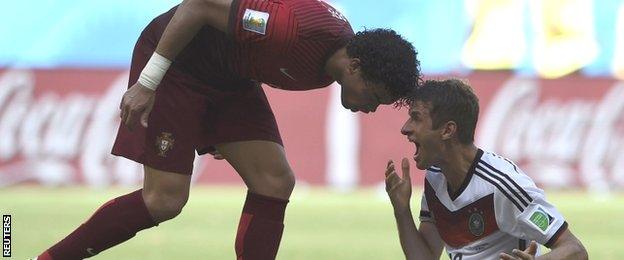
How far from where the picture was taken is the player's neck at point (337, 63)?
5.63 meters

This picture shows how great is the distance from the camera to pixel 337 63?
566 cm

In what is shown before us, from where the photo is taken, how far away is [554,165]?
18156mm

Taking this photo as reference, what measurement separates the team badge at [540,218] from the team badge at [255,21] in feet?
4.55

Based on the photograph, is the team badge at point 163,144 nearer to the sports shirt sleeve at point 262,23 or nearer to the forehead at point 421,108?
the sports shirt sleeve at point 262,23

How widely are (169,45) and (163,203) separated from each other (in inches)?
30.2

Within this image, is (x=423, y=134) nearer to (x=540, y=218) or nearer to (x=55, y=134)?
(x=540, y=218)

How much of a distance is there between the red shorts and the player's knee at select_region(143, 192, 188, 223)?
125 mm

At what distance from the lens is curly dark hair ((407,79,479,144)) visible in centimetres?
556

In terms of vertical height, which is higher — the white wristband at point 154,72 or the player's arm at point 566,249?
the white wristband at point 154,72

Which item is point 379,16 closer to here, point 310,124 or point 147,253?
point 310,124

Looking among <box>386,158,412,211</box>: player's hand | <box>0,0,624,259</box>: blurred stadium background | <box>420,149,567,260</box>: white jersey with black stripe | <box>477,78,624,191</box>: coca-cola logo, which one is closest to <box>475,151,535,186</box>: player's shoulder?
<box>420,149,567,260</box>: white jersey with black stripe

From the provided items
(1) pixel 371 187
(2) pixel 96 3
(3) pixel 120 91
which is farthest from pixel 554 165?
(2) pixel 96 3

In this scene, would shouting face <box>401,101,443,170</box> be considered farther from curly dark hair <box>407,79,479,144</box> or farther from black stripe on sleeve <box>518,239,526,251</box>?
black stripe on sleeve <box>518,239,526,251</box>

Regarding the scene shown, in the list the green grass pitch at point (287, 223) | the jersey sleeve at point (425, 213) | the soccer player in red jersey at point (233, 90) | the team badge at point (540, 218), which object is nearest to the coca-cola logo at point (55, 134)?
the green grass pitch at point (287, 223)
